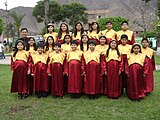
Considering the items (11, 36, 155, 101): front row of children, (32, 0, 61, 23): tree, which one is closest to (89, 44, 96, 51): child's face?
(11, 36, 155, 101): front row of children

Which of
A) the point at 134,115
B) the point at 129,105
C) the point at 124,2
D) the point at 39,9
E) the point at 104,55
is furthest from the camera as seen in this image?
the point at 124,2

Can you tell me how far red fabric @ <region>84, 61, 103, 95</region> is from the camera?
723 centimetres

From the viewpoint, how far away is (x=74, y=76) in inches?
288

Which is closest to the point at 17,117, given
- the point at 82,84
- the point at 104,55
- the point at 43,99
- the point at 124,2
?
the point at 43,99

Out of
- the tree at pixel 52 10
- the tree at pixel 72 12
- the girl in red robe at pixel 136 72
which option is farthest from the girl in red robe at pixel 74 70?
the tree at pixel 72 12

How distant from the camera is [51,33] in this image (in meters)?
8.01

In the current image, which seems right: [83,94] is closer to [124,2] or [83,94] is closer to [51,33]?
[51,33]

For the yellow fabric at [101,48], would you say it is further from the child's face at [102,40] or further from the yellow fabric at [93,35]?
the yellow fabric at [93,35]

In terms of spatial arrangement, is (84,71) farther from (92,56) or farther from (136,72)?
(136,72)

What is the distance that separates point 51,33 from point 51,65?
980 millimetres

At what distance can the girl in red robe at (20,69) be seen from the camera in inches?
291

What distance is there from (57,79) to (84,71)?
66cm

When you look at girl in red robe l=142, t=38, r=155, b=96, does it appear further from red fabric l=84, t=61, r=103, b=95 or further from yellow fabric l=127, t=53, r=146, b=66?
red fabric l=84, t=61, r=103, b=95

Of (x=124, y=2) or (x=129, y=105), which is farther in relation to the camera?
(x=124, y=2)
